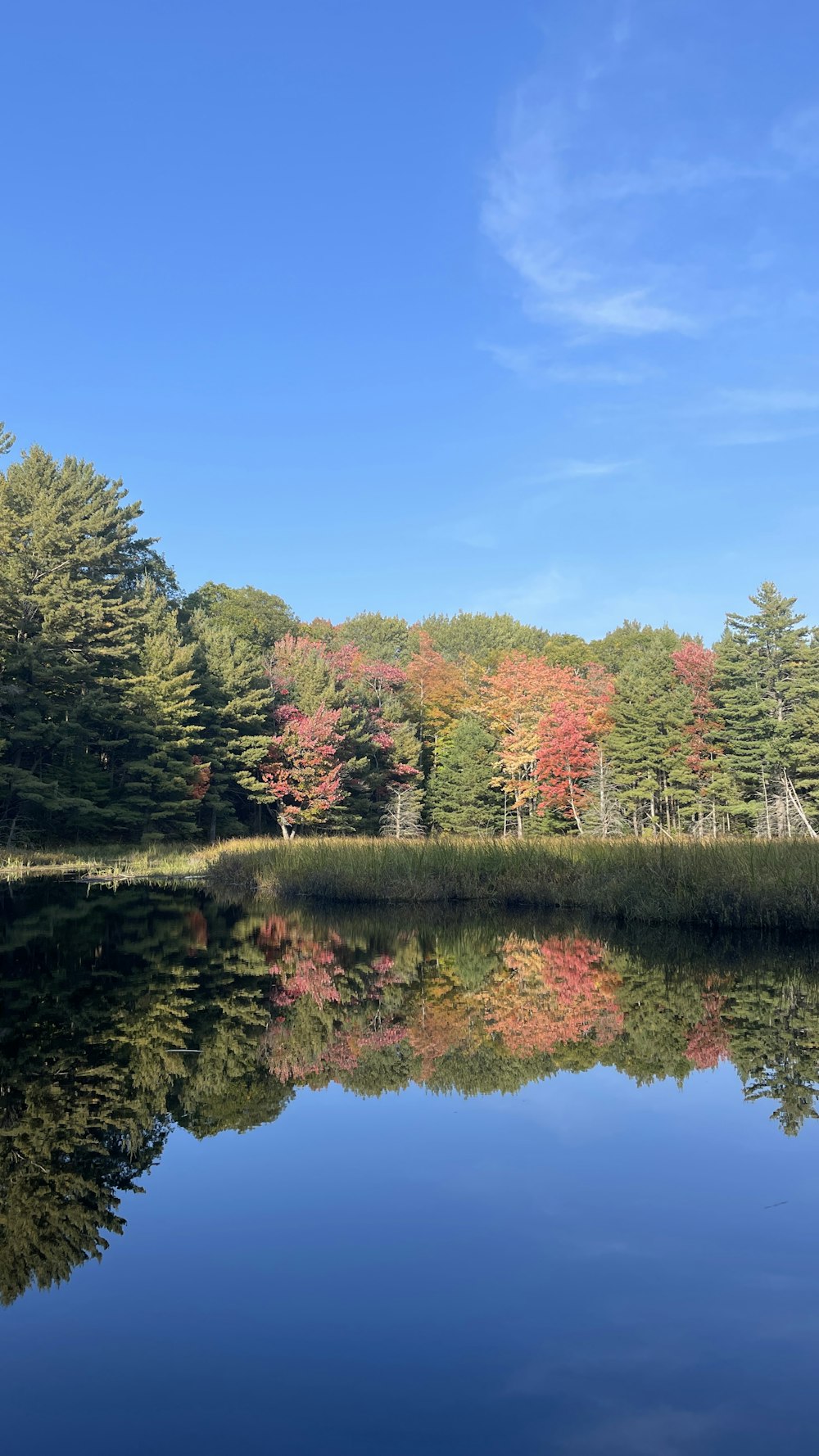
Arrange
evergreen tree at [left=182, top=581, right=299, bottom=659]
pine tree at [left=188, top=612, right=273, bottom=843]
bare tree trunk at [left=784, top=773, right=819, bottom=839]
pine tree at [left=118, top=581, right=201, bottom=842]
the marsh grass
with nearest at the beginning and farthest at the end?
the marsh grass < pine tree at [left=118, top=581, right=201, bottom=842] < bare tree trunk at [left=784, top=773, right=819, bottom=839] < pine tree at [left=188, top=612, right=273, bottom=843] < evergreen tree at [left=182, top=581, right=299, bottom=659]

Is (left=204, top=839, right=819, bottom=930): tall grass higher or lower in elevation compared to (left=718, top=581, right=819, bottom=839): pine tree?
lower

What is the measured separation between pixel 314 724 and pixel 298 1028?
37.8 metres

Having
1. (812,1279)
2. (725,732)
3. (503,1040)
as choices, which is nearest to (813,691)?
(725,732)

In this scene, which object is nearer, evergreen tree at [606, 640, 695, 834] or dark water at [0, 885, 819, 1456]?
dark water at [0, 885, 819, 1456]

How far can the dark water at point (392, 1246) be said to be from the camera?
126 inches

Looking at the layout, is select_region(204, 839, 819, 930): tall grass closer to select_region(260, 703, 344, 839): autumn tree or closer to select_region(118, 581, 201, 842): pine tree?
select_region(118, 581, 201, 842): pine tree

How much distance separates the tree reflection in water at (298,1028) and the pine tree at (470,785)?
37676 mm

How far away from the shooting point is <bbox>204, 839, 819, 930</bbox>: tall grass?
15.1 metres

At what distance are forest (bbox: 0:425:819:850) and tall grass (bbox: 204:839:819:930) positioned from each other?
9588mm

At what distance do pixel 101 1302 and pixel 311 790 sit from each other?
139ft

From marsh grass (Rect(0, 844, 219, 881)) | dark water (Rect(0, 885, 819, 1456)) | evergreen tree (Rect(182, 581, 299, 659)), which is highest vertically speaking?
evergreen tree (Rect(182, 581, 299, 659))

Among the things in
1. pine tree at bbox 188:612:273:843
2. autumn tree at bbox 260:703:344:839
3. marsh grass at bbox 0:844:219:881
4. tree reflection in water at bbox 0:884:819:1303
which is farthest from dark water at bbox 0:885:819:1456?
autumn tree at bbox 260:703:344:839

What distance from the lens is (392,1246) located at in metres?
4.41

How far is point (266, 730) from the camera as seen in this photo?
4744 cm
